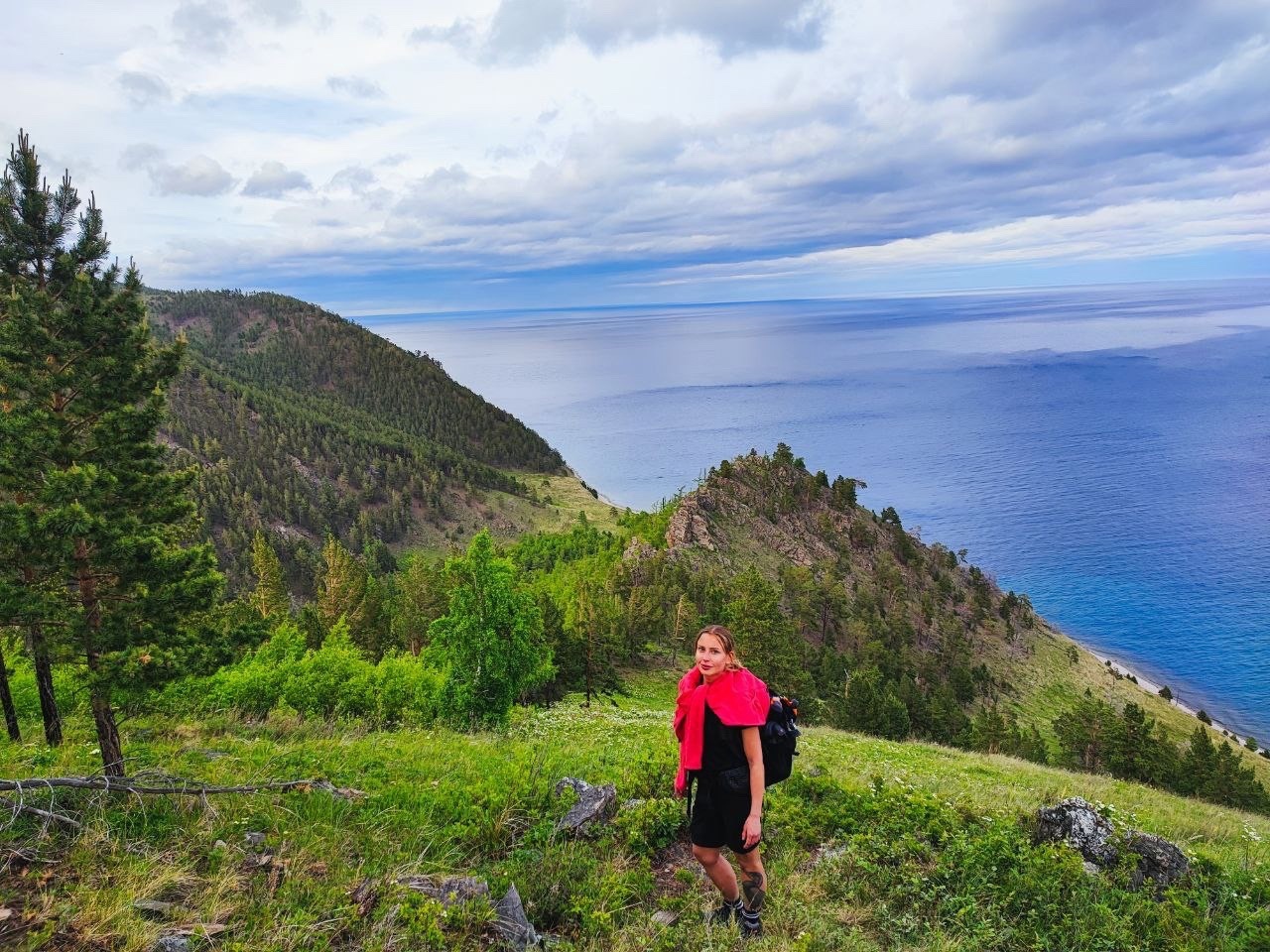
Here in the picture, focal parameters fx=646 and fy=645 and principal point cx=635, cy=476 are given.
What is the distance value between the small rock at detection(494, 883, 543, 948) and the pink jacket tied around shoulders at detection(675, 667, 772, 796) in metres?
2.17

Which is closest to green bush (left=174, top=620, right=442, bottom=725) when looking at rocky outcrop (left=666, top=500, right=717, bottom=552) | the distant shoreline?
rocky outcrop (left=666, top=500, right=717, bottom=552)

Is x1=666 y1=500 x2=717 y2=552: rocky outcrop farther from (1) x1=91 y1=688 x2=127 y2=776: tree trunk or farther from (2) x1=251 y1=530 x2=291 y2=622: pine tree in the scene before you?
(1) x1=91 y1=688 x2=127 y2=776: tree trunk

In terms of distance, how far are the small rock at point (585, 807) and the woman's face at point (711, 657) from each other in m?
4.41

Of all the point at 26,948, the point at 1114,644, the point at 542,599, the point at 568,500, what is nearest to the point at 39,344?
the point at 26,948

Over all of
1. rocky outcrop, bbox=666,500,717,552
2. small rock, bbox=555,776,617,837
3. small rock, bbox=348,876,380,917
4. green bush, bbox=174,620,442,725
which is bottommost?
rocky outcrop, bbox=666,500,717,552

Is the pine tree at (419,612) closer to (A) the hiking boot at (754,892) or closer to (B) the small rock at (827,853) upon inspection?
(B) the small rock at (827,853)

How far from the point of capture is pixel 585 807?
9.98m

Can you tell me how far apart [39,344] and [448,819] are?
1167 cm

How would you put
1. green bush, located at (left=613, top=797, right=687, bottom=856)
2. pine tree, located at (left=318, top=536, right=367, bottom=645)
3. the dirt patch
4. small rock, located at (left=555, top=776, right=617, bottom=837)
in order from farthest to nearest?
pine tree, located at (left=318, top=536, right=367, bottom=645) → small rock, located at (left=555, top=776, right=617, bottom=837) → green bush, located at (left=613, top=797, right=687, bottom=856) → the dirt patch

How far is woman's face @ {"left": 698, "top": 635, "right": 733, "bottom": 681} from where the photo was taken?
268 inches

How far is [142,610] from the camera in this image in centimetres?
1324

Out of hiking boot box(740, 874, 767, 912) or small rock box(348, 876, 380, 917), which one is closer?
small rock box(348, 876, 380, 917)

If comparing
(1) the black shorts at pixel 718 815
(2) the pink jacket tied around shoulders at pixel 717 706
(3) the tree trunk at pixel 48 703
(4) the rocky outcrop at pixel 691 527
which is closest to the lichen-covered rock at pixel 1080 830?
(1) the black shorts at pixel 718 815

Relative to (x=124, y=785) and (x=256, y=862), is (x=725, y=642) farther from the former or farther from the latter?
(x=124, y=785)
